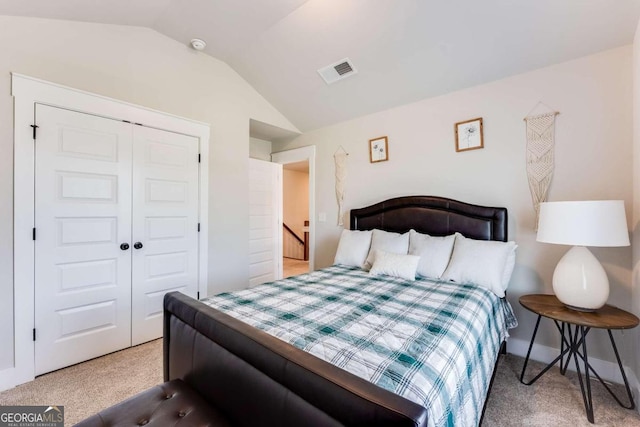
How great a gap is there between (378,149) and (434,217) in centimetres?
109

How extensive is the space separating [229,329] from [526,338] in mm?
→ 2616

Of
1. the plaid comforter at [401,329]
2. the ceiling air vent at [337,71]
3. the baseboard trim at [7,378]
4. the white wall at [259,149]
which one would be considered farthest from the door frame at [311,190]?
the baseboard trim at [7,378]

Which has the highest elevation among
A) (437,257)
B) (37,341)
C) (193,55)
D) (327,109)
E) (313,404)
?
(193,55)

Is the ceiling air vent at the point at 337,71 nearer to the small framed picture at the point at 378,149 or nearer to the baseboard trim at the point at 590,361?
the small framed picture at the point at 378,149

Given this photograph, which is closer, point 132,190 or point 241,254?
point 132,190

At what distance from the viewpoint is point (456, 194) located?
2.82 meters

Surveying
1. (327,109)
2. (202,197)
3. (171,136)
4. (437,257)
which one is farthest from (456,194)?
(171,136)

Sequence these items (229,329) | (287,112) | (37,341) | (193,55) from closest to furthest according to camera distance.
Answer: (229,329), (37,341), (193,55), (287,112)

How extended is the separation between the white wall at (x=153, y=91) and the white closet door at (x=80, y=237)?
0.17 m

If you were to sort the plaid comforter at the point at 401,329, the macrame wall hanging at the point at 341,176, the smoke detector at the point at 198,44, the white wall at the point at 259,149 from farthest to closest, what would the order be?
the white wall at the point at 259,149 < the macrame wall hanging at the point at 341,176 < the smoke detector at the point at 198,44 < the plaid comforter at the point at 401,329

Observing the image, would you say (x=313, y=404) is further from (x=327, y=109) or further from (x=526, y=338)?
(x=327, y=109)

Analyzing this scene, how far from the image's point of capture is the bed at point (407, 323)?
3.39 ft

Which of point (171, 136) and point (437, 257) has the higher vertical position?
point (171, 136)

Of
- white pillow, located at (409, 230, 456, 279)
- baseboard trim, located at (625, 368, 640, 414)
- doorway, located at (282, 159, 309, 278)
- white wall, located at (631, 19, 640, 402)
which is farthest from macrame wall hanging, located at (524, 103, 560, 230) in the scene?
doorway, located at (282, 159, 309, 278)
